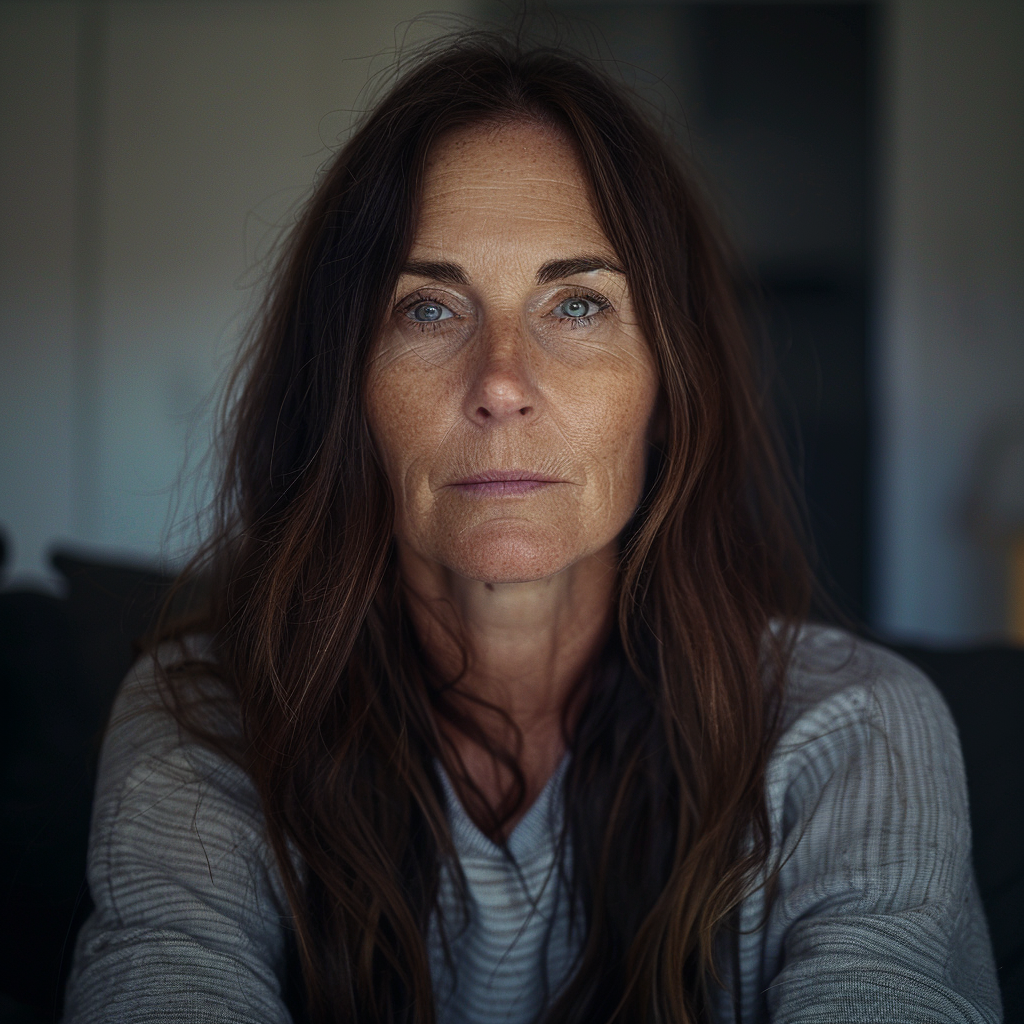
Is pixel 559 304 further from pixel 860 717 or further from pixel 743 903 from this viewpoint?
pixel 743 903

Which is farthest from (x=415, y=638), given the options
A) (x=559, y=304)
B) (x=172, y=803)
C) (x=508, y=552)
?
(x=559, y=304)

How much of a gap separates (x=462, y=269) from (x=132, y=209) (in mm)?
3422

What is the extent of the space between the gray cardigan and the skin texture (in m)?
0.20

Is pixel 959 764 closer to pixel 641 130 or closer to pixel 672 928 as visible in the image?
pixel 672 928

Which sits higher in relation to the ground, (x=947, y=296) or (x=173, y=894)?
(x=947, y=296)

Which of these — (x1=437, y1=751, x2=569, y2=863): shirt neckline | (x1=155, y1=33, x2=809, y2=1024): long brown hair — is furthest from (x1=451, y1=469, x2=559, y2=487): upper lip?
Result: (x1=437, y1=751, x2=569, y2=863): shirt neckline

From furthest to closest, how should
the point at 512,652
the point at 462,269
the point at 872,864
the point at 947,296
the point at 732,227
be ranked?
the point at 947,296 → the point at 732,227 → the point at 512,652 → the point at 462,269 → the point at 872,864

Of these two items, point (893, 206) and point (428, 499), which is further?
point (893, 206)

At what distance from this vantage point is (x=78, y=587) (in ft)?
5.52

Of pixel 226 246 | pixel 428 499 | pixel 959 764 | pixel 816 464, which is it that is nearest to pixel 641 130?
pixel 428 499

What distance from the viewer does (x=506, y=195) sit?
117 cm

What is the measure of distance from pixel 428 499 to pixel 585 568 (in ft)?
0.85

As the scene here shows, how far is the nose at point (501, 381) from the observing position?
1.10 meters

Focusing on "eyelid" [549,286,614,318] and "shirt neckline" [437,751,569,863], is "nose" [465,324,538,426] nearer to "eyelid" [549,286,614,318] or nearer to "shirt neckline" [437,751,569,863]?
"eyelid" [549,286,614,318]
